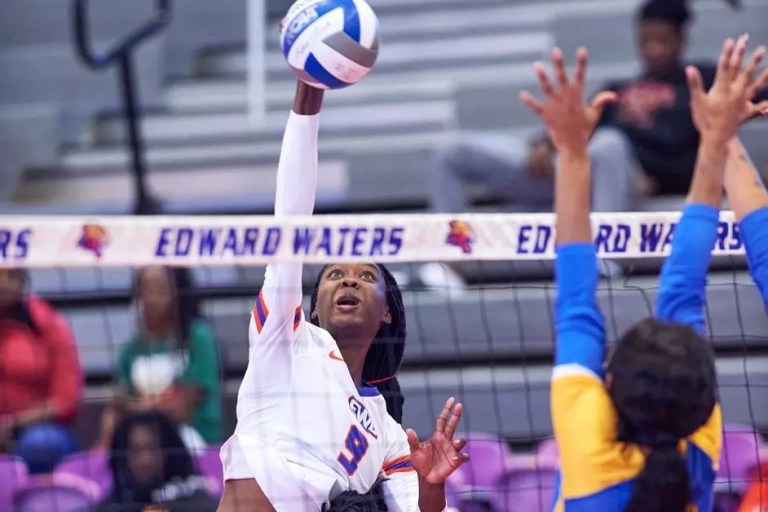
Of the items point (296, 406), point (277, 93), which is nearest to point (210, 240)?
point (296, 406)

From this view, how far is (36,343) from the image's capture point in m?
6.70

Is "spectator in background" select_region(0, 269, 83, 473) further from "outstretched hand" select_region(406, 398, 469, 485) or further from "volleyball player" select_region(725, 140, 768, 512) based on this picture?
"volleyball player" select_region(725, 140, 768, 512)

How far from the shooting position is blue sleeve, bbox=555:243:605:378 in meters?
2.75

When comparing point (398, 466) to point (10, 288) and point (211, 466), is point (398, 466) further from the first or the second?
point (10, 288)

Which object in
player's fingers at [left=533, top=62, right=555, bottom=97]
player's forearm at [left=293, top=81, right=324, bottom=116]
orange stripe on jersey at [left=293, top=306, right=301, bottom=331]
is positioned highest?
player's forearm at [left=293, top=81, right=324, bottom=116]

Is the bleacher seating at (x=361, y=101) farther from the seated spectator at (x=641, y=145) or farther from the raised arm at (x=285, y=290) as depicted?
the raised arm at (x=285, y=290)

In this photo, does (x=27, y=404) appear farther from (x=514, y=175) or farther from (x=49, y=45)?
(x=49, y=45)

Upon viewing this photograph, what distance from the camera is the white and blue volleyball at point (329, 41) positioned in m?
3.63

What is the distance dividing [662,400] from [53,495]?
12.5 ft

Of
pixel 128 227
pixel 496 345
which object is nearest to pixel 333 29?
pixel 128 227

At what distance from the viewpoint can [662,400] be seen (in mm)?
2674

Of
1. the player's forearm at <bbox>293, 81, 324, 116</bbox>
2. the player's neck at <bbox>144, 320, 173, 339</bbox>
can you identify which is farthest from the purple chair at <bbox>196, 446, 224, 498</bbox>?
the player's forearm at <bbox>293, 81, 324, 116</bbox>

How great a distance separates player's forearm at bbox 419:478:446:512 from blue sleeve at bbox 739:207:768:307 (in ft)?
3.46

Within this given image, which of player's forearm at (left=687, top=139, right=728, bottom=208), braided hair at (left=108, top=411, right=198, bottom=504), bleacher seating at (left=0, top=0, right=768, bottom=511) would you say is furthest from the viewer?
bleacher seating at (left=0, top=0, right=768, bottom=511)
